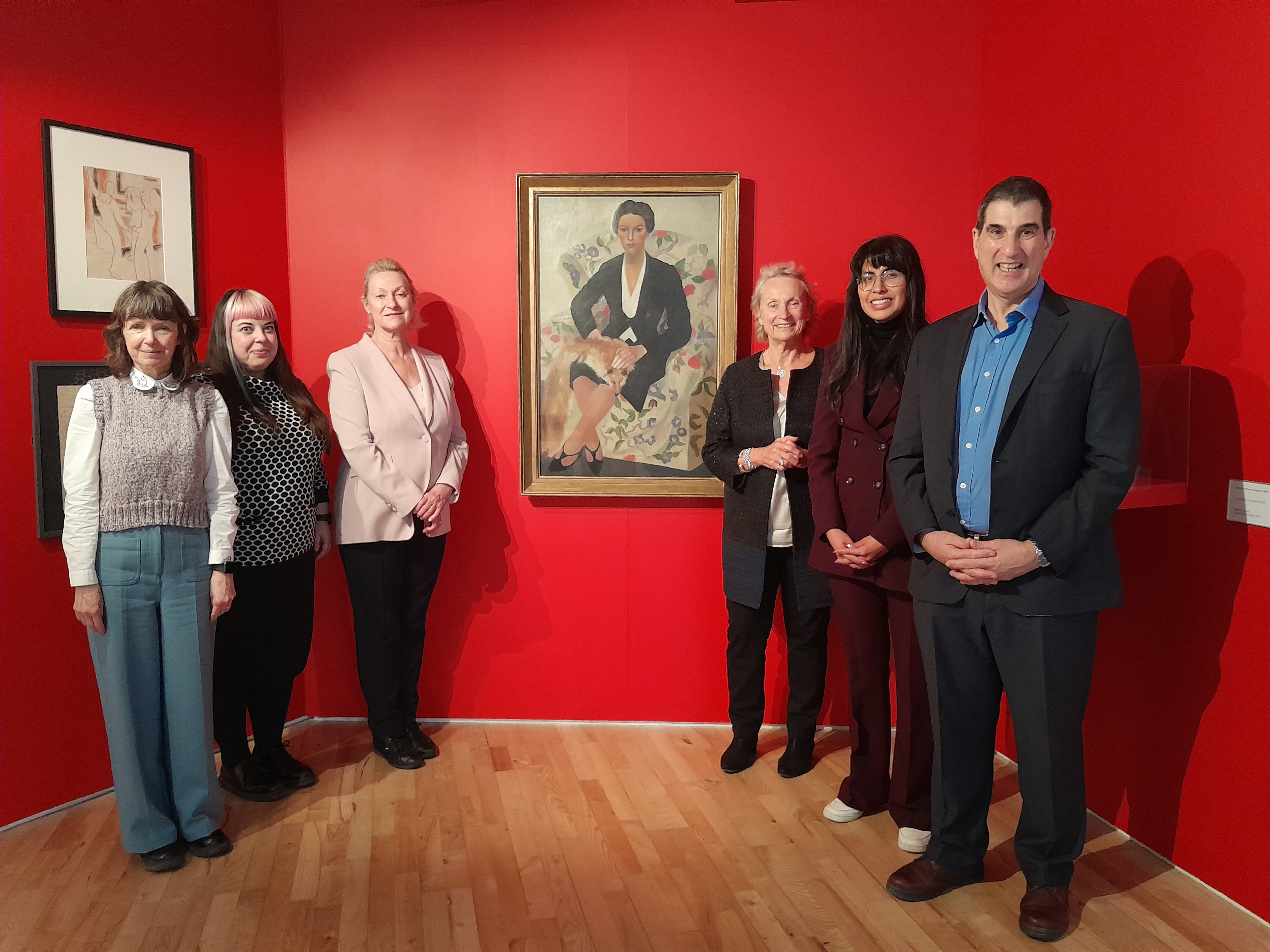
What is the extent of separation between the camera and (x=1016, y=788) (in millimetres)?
3039

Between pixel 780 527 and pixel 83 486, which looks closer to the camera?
pixel 83 486

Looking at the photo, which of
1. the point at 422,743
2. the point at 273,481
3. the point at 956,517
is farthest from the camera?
the point at 422,743

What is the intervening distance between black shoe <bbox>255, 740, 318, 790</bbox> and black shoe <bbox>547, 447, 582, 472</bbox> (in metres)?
A: 1.39

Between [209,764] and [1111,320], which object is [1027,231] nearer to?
[1111,320]

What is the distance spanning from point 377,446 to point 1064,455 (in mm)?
2170

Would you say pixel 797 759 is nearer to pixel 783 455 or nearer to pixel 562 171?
pixel 783 455

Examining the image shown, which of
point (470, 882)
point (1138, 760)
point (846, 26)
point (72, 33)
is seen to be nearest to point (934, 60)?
point (846, 26)

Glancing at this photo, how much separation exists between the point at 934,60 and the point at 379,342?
235 cm

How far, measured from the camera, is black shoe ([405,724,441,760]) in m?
3.31

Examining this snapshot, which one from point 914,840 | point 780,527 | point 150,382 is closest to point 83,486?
point 150,382

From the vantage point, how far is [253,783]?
300 cm

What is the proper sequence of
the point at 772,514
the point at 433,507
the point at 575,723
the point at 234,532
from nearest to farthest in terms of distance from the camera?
1. the point at 234,532
2. the point at 772,514
3. the point at 433,507
4. the point at 575,723

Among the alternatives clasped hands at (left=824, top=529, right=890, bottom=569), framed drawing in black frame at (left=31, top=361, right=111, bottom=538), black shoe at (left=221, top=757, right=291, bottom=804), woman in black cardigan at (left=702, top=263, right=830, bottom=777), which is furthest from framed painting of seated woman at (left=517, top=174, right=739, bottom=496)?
framed drawing in black frame at (left=31, top=361, right=111, bottom=538)

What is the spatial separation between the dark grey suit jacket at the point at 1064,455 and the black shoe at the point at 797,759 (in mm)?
1108
